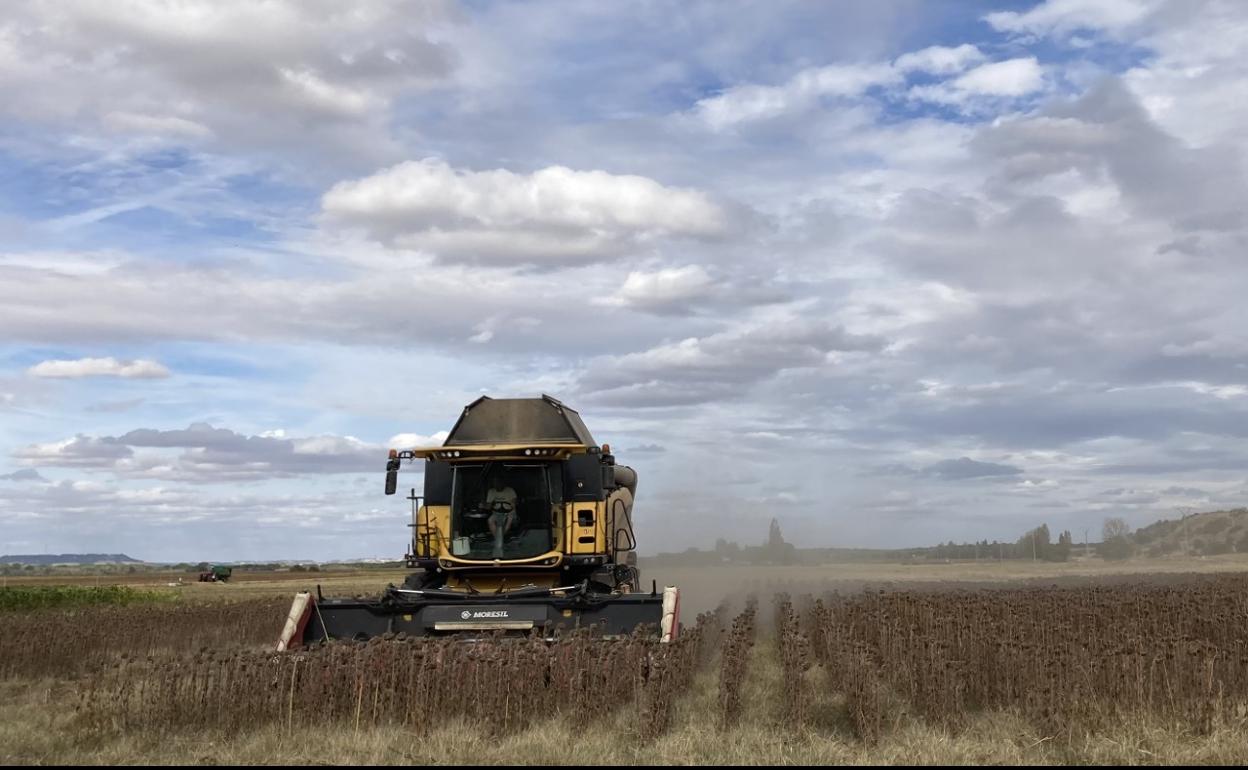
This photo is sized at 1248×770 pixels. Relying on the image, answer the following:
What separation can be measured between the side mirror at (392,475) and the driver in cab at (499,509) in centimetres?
135

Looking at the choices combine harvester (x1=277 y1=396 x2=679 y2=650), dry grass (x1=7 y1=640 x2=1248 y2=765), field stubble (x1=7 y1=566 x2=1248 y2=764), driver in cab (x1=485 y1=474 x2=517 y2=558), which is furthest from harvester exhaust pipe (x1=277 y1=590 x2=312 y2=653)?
dry grass (x1=7 y1=640 x2=1248 y2=765)

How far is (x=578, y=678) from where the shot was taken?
11.7 meters

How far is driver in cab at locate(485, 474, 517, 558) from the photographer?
1719 cm

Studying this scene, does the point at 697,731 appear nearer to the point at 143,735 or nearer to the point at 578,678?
the point at 578,678

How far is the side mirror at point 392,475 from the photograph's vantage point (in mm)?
17141

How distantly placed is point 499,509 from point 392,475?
1636mm

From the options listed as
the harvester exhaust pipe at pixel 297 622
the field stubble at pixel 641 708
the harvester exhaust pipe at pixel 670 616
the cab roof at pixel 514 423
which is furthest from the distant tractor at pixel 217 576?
the harvester exhaust pipe at pixel 670 616

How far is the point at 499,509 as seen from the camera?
17.4m

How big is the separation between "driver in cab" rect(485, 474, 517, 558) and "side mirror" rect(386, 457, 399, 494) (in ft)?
4.42

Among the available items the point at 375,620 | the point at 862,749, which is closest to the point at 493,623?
the point at 375,620

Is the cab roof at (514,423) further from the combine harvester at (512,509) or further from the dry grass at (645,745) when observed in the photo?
the dry grass at (645,745)

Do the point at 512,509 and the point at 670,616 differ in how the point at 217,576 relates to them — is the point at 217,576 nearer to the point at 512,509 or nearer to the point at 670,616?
the point at 512,509

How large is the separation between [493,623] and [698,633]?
2.84m

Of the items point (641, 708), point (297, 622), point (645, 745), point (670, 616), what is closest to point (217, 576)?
point (297, 622)
